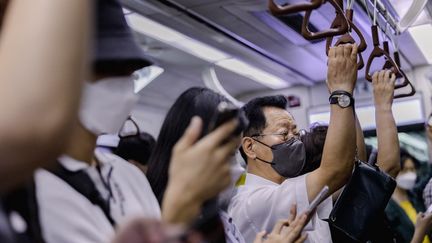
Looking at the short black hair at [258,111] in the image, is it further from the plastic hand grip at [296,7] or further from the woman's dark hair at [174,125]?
the plastic hand grip at [296,7]

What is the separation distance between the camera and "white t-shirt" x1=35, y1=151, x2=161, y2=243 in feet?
2.32

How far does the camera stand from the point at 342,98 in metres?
1.45

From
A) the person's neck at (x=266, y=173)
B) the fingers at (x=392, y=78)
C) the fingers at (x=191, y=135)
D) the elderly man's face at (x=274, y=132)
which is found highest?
the fingers at (x=392, y=78)

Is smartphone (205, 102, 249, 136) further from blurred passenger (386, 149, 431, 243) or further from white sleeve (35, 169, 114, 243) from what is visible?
blurred passenger (386, 149, 431, 243)

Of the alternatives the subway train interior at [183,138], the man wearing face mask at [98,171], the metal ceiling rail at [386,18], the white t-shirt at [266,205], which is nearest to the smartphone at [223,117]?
the subway train interior at [183,138]

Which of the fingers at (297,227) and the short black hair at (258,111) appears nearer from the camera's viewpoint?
the fingers at (297,227)

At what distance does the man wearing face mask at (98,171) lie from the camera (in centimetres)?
64

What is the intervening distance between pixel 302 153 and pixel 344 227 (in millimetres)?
359

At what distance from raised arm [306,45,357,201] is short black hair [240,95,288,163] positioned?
450 mm

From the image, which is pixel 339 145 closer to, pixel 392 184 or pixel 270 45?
pixel 392 184

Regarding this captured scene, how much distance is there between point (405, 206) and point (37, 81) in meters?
3.53

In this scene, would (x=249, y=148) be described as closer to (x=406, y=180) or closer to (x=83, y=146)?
(x=83, y=146)

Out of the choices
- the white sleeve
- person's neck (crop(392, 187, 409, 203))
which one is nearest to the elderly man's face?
the white sleeve

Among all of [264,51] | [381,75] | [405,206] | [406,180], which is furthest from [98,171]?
[264,51]
